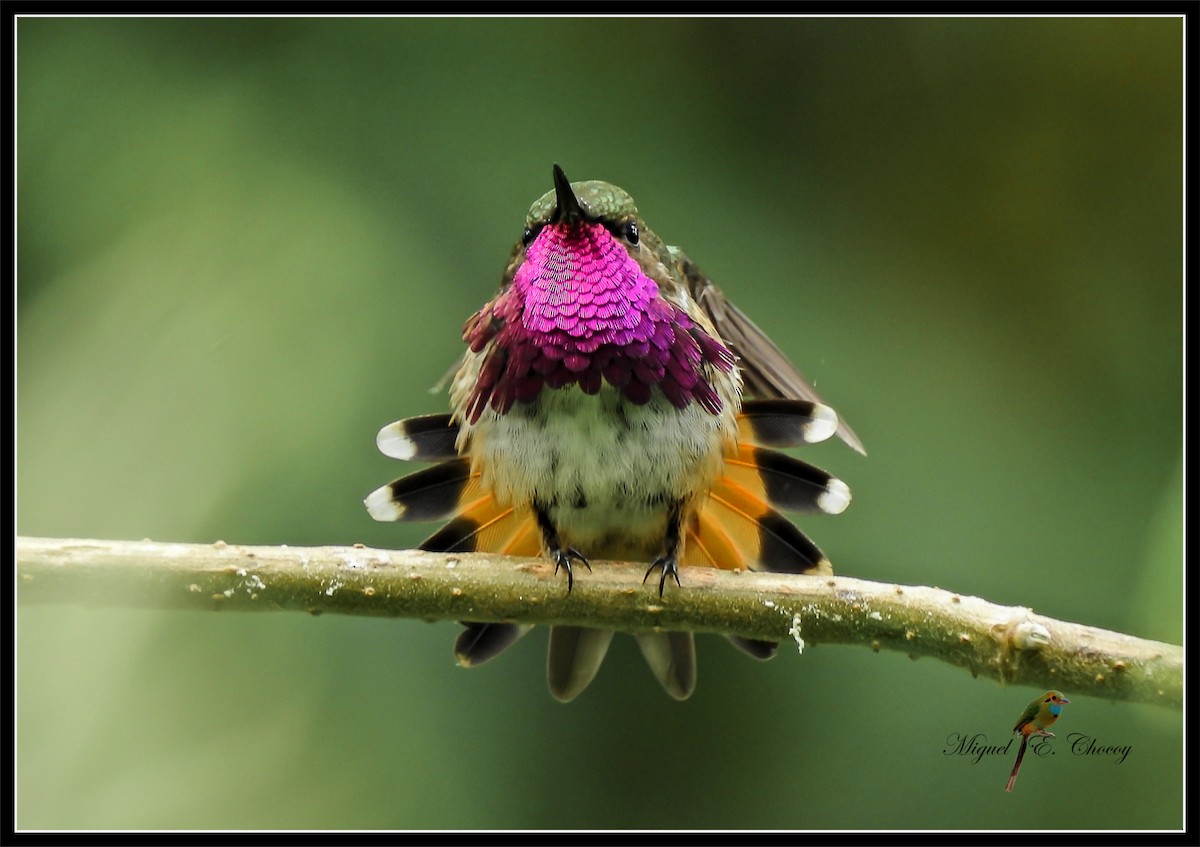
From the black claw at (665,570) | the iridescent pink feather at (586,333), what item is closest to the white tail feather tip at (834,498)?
the iridescent pink feather at (586,333)

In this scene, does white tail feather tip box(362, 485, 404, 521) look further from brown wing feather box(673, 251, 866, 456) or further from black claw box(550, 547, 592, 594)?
brown wing feather box(673, 251, 866, 456)

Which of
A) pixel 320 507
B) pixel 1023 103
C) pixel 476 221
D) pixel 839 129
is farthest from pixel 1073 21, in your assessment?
pixel 320 507

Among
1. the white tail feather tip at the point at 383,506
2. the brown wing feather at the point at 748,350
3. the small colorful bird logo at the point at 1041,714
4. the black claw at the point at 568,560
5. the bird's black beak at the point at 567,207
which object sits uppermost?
the bird's black beak at the point at 567,207

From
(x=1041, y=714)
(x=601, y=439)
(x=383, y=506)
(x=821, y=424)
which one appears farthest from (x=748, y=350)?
(x=1041, y=714)

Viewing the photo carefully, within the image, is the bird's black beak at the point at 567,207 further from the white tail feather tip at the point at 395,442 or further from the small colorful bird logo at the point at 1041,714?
the small colorful bird logo at the point at 1041,714

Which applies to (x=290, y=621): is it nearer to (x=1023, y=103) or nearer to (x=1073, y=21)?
(x=1023, y=103)

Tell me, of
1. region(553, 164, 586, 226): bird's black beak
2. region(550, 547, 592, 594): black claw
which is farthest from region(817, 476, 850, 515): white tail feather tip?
region(553, 164, 586, 226): bird's black beak

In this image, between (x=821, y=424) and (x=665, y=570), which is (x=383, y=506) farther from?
(x=821, y=424)
